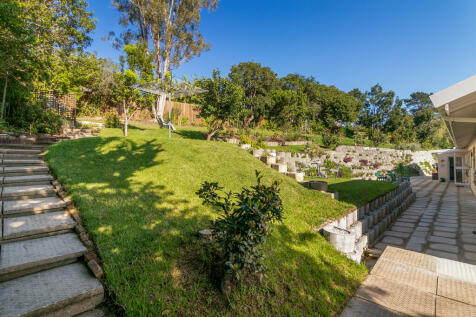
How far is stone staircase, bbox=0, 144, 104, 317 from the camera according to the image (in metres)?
1.58

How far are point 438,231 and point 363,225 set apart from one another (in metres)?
2.59

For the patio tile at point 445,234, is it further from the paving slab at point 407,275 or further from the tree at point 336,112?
the tree at point 336,112

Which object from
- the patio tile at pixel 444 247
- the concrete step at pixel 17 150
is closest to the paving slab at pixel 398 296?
the patio tile at pixel 444 247

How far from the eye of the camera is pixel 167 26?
1819 centimetres

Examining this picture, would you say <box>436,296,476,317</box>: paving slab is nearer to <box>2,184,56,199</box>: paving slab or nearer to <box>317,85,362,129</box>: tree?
<box>2,184,56,199</box>: paving slab

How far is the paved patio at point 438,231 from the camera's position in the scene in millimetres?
4320

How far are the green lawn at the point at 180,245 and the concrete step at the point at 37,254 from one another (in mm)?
224

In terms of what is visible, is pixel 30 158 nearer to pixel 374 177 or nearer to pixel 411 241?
pixel 411 241

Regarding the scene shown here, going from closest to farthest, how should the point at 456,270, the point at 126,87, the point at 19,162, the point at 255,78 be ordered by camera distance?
the point at 456,270, the point at 19,162, the point at 126,87, the point at 255,78

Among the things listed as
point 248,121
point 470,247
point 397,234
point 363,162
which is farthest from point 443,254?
point 248,121

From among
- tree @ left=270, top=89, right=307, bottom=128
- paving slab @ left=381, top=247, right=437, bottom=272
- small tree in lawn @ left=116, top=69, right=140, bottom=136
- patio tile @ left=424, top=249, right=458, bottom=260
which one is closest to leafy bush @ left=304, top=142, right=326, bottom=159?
tree @ left=270, top=89, right=307, bottom=128

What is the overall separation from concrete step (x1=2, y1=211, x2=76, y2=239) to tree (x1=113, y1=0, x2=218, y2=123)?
1626cm

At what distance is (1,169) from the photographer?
4.37 meters

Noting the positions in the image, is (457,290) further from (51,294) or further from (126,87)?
(126,87)
